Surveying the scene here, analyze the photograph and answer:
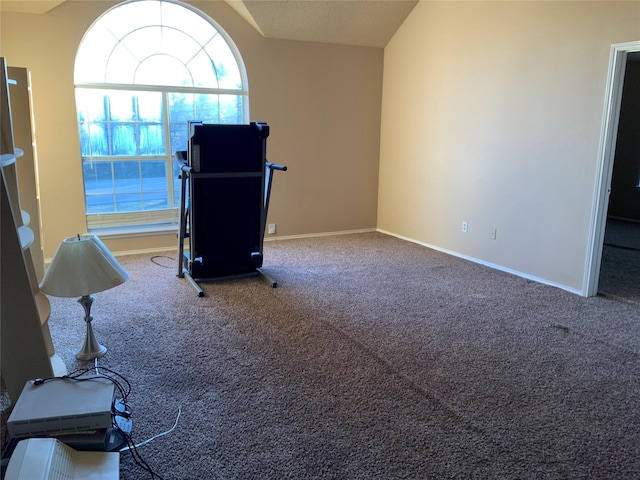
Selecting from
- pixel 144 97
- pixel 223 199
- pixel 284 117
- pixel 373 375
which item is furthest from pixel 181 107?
pixel 373 375

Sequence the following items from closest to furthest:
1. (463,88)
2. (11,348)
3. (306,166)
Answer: (11,348), (463,88), (306,166)

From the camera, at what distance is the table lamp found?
8.32ft

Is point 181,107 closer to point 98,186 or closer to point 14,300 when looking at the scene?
point 98,186

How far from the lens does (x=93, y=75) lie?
4895 millimetres

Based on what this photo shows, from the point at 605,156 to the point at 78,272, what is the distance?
12.6 feet

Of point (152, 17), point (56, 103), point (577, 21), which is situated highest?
point (152, 17)

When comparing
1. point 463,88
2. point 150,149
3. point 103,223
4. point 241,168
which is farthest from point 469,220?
point 103,223

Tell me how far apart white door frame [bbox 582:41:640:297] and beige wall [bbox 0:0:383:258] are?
3.05 metres

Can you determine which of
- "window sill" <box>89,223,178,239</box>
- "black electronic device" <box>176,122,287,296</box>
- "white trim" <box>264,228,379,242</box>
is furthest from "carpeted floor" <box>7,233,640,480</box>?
"white trim" <box>264,228,379,242</box>

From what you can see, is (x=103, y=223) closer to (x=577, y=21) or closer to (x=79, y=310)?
(x=79, y=310)

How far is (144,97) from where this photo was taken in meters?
5.15

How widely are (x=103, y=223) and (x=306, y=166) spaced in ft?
8.00

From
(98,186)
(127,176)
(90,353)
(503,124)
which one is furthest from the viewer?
(127,176)

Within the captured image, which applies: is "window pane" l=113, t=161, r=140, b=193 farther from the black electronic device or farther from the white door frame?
the white door frame
